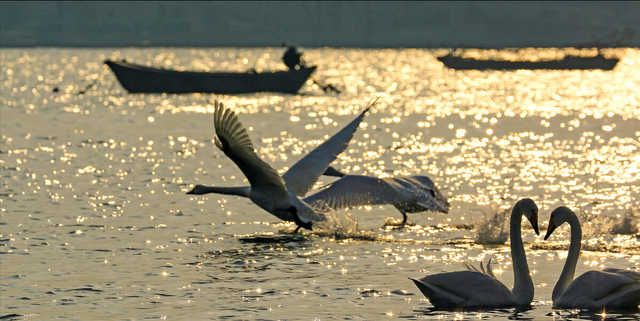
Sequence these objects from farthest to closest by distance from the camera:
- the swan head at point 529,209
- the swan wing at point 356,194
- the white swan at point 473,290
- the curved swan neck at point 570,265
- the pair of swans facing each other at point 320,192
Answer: the swan wing at point 356,194 < the pair of swans facing each other at point 320,192 < the swan head at point 529,209 < the curved swan neck at point 570,265 < the white swan at point 473,290

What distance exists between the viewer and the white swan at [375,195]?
17.5 meters

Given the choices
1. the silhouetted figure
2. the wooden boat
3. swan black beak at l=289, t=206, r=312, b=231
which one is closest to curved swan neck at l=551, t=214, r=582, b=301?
swan black beak at l=289, t=206, r=312, b=231

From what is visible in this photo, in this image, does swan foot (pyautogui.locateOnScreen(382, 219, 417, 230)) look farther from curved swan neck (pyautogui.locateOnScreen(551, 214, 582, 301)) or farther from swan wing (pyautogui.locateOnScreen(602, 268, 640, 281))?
swan wing (pyautogui.locateOnScreen(602, 268, 640, 281))

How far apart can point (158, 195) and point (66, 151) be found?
11.0m

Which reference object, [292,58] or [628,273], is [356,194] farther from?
[292,58]

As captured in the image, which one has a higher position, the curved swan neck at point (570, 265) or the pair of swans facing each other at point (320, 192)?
the pair of swans facing each other at point (320, 192)

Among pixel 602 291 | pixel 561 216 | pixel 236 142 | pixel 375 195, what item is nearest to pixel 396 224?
pixel 375 195

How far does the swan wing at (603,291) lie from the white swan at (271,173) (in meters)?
4.88

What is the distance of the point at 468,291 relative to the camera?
11.8 meters

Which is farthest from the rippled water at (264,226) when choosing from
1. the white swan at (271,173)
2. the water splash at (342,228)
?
the white swan at (271,173)

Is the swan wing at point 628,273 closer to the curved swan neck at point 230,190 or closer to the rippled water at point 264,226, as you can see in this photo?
the rippled water at point 264,226

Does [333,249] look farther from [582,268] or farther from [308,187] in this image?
[582,268]

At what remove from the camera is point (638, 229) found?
56.0 feet

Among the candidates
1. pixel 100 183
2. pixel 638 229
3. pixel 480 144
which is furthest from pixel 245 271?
pixel 480 144
